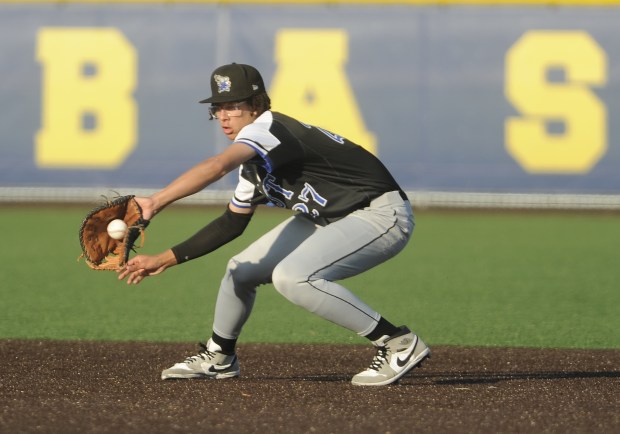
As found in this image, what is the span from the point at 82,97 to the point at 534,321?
10229 millimetres

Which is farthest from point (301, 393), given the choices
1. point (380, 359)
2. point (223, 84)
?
point (223, 84)

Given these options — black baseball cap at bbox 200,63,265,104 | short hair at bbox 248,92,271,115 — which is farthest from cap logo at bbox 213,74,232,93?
short hair at bbox 248,92,271,115

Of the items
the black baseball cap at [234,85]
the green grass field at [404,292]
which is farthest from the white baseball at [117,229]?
the green grass field at [404,292]

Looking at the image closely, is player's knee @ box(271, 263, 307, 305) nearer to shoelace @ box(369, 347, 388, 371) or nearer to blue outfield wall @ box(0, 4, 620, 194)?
shoelace @ box(369, 347, 388, 371)

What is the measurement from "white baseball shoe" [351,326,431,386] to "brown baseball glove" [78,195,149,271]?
1.24 metres

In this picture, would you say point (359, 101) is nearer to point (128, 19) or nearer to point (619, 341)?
point (128, 19)

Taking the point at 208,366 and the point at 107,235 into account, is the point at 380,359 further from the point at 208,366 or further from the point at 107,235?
the point at 107,235

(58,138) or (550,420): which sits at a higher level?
(550,420)

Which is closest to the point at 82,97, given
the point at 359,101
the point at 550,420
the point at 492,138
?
the point at 359,101

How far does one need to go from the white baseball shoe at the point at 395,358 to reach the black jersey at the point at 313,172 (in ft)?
2.10

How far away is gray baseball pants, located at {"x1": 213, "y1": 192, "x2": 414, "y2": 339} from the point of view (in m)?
5.38

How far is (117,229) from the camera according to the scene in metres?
5.30

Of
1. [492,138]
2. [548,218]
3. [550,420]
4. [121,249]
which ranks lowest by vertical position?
[548,218]

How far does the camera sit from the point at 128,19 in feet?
56.1
